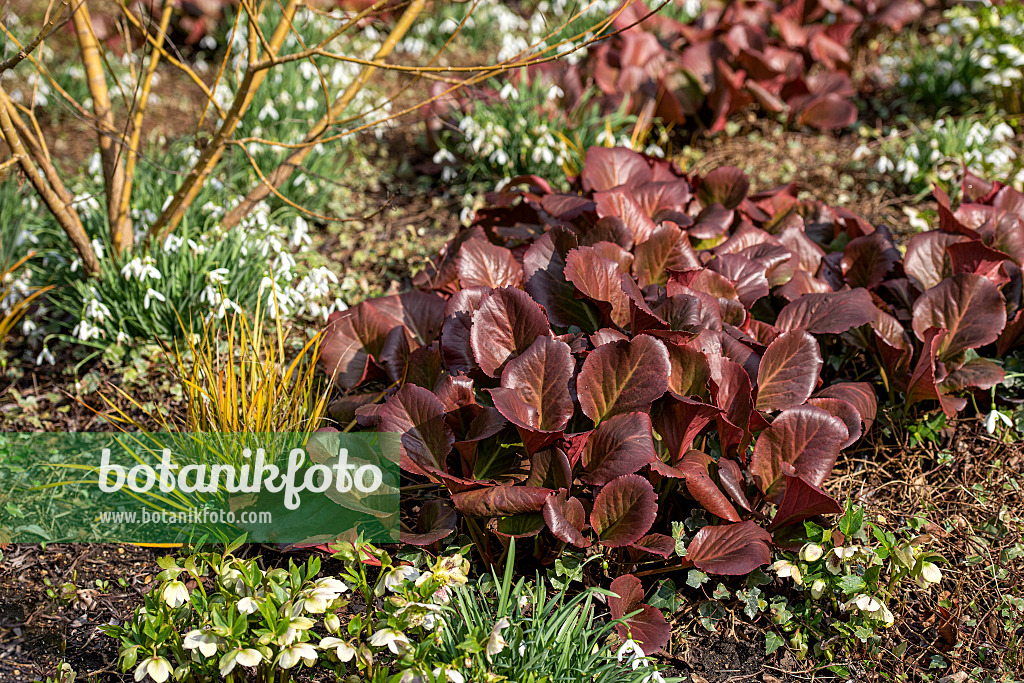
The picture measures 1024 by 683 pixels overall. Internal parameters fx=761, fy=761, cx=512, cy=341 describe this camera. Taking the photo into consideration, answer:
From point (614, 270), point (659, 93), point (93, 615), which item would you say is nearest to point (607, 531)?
point (614, 270)

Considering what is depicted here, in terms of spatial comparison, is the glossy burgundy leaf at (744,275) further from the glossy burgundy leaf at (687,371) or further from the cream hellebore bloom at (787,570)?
the cream hellebore bloom at (787,570)

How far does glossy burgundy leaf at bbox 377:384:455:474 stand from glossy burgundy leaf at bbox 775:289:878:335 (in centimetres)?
108

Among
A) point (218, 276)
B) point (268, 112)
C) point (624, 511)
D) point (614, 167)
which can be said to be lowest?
point (624, 511)

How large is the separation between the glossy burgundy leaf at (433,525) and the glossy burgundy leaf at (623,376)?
0.44 meters

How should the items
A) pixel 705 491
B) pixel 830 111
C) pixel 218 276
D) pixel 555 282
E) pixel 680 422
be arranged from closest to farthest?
pixel 705 491, pixel 680 422, pixel 555 282, pixel 218 276, pixel 830 111

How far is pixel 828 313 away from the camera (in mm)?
2248

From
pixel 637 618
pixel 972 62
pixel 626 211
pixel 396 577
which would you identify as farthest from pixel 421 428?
pixel 972 62

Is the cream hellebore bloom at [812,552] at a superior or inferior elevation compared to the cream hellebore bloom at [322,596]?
inferior

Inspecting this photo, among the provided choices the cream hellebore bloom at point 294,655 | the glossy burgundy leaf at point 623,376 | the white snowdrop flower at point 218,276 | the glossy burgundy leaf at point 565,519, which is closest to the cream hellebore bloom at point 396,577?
the cream hellebore bloom at point 294,655

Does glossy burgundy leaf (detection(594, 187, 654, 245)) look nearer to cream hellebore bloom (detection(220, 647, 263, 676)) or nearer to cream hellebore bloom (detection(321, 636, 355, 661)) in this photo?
cream hellebore bloom (detection(321, 636, 355, 661))

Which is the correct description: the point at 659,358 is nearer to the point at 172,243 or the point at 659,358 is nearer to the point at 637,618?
the point at 637,618

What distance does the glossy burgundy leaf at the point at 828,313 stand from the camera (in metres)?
2.19

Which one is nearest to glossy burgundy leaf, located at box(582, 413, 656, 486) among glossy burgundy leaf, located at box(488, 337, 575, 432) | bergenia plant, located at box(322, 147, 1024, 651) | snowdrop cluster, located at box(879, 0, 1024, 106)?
bergenia plant, located at box(322, 147, 1024, 651)

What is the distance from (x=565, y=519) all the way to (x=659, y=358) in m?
0.47
